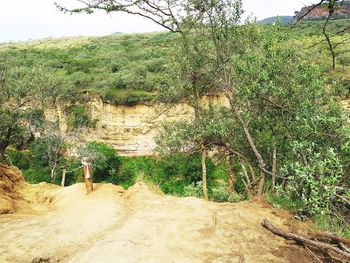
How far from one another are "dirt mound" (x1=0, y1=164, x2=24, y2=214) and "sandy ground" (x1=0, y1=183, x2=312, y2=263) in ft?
1.34

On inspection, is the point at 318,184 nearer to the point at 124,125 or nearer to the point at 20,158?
the point at 124,125

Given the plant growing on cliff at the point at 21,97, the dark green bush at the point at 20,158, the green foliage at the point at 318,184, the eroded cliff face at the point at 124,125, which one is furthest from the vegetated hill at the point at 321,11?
the dark green bush at the point at 20,158

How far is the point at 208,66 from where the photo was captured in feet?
59.1

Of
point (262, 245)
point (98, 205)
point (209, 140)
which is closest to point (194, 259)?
point (262, 245)

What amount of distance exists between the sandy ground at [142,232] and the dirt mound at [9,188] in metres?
0.41

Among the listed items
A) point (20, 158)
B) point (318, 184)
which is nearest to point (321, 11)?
point (318, 184)

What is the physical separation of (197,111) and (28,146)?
33.4 meters

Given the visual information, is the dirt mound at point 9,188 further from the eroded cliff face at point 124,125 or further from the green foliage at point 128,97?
the green foliage at point 128,97

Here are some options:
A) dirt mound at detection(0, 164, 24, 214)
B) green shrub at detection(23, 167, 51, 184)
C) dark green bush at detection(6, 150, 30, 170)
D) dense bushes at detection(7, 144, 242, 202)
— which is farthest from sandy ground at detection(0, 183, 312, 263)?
dark green bush at detection(6, 150, 30, 170)

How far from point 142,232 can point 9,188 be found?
5.92 metres

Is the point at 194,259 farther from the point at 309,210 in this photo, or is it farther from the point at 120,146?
the point at 120,146

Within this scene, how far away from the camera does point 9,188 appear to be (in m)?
12.7

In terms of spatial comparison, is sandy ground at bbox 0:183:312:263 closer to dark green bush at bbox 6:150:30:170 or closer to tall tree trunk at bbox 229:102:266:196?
tall tree trunk at bbox 229:102:266:196

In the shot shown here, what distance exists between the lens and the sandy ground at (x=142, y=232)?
313 inches
